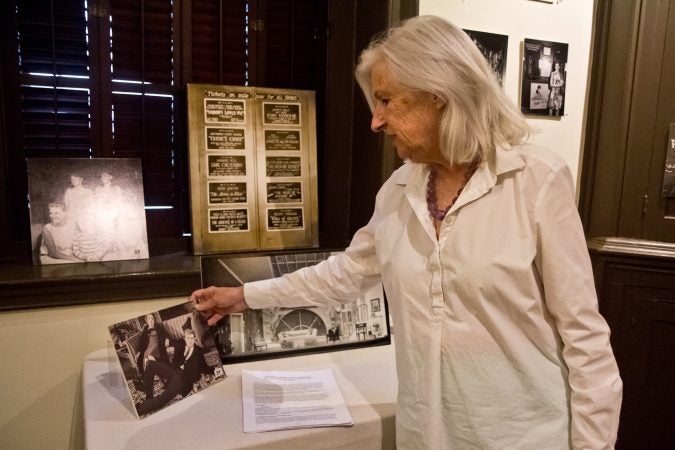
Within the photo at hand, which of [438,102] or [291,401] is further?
[291,401]

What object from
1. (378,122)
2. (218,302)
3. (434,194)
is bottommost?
(218,302)

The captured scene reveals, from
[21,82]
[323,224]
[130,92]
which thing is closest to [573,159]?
[323,224]

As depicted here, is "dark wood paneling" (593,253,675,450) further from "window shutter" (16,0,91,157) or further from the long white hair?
"window shutter" (16,0,91,157)

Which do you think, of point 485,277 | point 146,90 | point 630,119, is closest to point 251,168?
point 146,90

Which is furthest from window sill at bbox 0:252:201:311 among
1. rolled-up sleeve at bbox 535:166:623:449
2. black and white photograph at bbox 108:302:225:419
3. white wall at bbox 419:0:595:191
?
white wall at bbox 419:0:595:191

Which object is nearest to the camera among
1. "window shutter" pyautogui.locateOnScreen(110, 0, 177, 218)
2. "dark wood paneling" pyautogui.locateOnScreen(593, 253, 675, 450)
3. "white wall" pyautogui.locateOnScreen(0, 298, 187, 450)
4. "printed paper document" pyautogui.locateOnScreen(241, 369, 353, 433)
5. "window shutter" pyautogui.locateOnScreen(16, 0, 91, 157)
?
"printed paper document" pyautogui.locateOnScreen(241, 369, 353, 433)

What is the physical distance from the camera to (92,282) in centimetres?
139

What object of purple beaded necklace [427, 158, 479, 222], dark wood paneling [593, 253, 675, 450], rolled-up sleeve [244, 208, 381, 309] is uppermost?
purple beaded necklace [427, 158, 479, 222]

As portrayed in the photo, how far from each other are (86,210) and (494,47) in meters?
1.42

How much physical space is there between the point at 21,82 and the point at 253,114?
70 centimetres

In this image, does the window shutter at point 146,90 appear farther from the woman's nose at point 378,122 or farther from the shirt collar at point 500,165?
the shirt collar at point 500,165

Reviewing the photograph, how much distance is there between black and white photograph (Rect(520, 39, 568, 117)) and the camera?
177cm

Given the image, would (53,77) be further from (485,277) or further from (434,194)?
(485,277)

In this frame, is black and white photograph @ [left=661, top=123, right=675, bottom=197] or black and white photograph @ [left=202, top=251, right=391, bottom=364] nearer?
black and white photograph @ [left=202, top=251, right=391, bottom=364]
